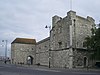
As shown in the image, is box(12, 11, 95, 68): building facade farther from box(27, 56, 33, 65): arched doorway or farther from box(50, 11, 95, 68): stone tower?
box(27, 56, 33, 65): arched doorway

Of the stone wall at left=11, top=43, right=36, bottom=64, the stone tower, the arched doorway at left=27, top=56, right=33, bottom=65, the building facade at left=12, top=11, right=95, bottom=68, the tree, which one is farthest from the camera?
the arched doorway at left=27, top=56, right=33, bottom=65

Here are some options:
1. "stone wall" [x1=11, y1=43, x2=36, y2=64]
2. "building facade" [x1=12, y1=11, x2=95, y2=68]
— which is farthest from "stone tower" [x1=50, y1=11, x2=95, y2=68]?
"stone wall" [x1=11, y1=43, x2=36, y2=64]

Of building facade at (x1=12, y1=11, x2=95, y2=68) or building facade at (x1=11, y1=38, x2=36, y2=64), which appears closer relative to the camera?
building facade at (x1=12, y1=11, x2=95, y2=68)

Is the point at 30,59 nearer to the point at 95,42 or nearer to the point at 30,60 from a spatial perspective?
the point at 30,60

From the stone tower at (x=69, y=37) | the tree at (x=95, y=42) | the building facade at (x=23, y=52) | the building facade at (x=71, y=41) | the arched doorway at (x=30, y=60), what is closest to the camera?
the tree at (x=95, y=42)

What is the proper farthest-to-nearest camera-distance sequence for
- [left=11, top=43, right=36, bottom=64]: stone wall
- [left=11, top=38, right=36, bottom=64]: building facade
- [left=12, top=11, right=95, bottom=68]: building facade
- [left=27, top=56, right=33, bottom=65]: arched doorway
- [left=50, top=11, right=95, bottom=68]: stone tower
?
[left=27, top=56, right=33, bottom=65]: arched doorway < [left=11, top=38, right=36, bottom=64]: building facade < [left=11, top=43, right=36, bottom=64]: stone wall < [left=50, top=11, right=95, bottom=68]: stone tower < [left=12, top=11, right=95, bottom=68]: building facade

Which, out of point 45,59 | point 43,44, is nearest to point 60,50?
point 45,59

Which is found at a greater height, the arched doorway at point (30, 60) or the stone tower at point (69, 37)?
the stone tower at point (69, 37)

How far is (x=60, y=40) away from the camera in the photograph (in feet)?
198

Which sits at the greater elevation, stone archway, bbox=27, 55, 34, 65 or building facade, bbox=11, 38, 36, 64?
building facade, bbox=11, 38, 36, 64

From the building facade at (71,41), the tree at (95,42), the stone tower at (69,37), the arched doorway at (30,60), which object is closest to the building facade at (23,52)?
the arched doorway at (30,60)

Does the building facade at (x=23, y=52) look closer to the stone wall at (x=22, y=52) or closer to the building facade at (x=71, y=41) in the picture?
the stone wall at (x=22, y=52)

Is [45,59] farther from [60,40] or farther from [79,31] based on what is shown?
[79,31]

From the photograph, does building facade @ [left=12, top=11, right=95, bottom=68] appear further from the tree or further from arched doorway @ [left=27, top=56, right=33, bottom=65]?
arched doorway @ [left=27, top=56, right=33, bottom=65]
